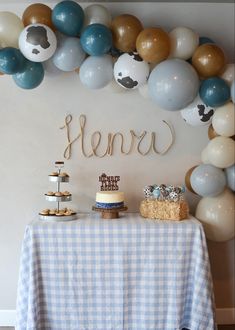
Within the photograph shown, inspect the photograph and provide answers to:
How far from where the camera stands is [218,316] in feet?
9.77

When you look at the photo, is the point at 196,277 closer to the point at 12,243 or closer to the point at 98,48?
the point at 12,243

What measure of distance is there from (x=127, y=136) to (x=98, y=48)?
710 millimetres

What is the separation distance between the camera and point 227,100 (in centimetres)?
254

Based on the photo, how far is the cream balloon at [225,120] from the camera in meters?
2.53

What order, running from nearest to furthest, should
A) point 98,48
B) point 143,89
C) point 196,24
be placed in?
1. point 98,48
2. point 143,89
3. point 196,24

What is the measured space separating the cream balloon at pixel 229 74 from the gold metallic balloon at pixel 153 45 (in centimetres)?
39

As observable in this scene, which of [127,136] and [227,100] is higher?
[227,100]

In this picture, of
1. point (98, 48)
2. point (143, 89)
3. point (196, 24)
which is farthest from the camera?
point (196, 24)

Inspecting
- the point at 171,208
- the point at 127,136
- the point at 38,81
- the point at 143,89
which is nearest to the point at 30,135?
the point at 38,81

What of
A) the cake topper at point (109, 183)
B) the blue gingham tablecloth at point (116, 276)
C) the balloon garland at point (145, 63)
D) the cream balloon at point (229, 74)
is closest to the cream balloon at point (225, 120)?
the balloon garland at point (145, 63)

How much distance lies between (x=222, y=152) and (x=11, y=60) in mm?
1407

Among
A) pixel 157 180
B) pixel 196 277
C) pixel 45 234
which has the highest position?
pixel 157 180

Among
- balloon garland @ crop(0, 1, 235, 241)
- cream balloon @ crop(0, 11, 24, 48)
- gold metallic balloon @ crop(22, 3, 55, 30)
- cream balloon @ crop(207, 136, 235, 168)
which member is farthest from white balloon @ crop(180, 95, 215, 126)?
cream balloon @ crop(0, 11, 24, 48)

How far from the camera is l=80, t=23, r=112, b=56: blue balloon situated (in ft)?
8.04
